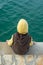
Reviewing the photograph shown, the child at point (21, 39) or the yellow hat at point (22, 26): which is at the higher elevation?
the yellow hat at point (22, 26)

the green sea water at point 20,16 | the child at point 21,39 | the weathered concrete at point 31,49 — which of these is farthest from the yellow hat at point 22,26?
the green sea water at point 20,16

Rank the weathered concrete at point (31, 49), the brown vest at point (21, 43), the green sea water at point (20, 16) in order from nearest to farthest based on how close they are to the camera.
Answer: the brown vest at point (21, 43), the weathered concrete at point (31, 49), the green sea water at point (20, 16)

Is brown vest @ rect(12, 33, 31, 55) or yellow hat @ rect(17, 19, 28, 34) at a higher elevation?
yellow hat @ rect(17, 19, 28, 34)

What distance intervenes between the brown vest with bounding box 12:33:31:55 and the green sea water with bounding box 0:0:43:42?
177cm

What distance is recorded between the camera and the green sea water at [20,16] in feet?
22.1

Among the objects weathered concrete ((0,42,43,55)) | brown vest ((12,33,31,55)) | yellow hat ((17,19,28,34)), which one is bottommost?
weathered concrete ((0,42,43,55))

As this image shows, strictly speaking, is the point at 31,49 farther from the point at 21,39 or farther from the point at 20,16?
the point at 20,16

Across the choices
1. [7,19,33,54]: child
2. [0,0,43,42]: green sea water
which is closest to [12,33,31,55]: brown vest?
[7,19,33,54]: child

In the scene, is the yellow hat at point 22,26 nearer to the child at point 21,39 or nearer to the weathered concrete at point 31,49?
the child at point 21,39

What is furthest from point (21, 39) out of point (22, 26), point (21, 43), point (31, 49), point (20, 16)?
point (20, 16)

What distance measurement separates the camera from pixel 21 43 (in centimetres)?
464

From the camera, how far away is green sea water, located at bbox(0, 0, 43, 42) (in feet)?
22.1

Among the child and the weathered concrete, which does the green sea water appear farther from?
the child

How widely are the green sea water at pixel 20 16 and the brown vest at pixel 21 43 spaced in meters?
1.77
